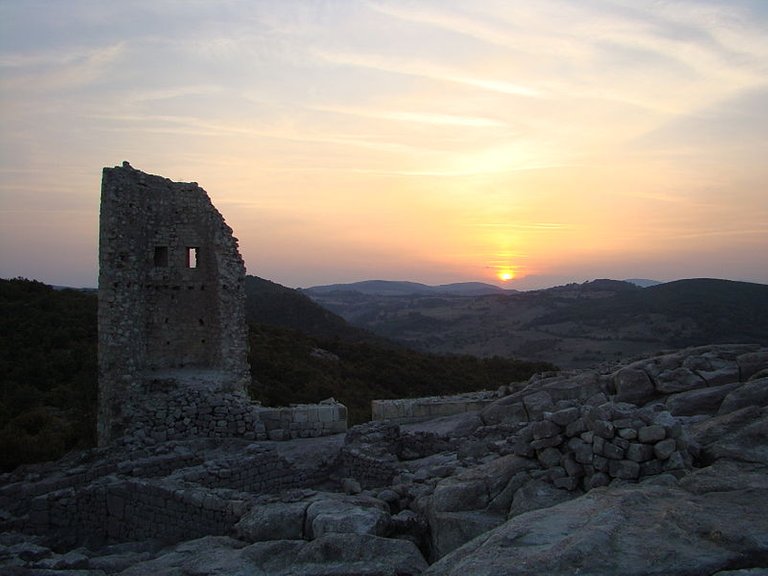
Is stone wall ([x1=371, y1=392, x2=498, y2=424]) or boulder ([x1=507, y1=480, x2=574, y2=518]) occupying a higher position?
boulder ([x1=507, y1=480, x2=574, y2=518])

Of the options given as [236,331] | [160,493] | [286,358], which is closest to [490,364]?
[286,358]

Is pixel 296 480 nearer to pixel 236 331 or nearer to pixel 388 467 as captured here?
pixel 388 467

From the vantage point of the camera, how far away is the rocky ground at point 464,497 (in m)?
5.25

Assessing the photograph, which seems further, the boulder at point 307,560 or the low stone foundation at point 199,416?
the low stone foundation at point 199,416

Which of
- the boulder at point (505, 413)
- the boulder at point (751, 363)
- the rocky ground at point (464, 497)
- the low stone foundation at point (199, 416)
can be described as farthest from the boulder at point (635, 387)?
the low stone foundation at point (199, 416)

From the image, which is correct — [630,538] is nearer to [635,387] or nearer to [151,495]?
[635,387]

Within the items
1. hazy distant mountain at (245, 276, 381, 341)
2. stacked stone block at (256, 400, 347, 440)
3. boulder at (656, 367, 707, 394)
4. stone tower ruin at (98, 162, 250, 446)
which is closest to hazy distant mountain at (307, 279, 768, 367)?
hazy distant mountain at (245, 276, 381, 341)

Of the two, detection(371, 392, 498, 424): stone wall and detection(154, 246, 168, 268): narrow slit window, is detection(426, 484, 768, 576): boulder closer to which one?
detection(371, 392, 498, 424): stone wall

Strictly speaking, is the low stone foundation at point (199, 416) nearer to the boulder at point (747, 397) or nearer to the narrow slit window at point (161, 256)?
the narrow slit window at point (161, 256)

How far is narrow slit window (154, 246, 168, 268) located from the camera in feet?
50.7

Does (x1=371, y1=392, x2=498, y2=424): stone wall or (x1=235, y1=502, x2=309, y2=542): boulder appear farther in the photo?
(x1=371, y1=392, x2=498, y2=424): stone wall

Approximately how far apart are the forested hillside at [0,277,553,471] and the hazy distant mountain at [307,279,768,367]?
52.7 ft

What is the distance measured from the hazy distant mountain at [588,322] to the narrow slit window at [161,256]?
34181 millimetres

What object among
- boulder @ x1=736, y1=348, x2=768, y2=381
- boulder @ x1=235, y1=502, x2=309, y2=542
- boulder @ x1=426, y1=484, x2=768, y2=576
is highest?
boulder @ x1=736, y1=348, x2=768, y2=381
